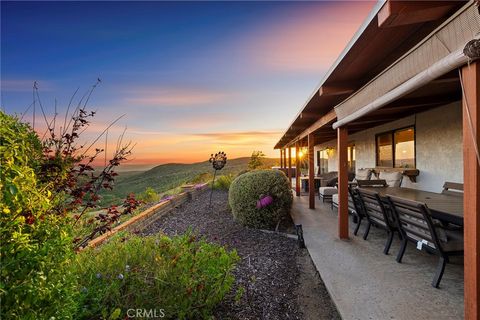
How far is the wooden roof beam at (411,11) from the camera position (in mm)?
2297

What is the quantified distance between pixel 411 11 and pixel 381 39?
0.85 meters

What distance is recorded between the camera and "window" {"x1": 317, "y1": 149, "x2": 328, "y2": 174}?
62.3 feet

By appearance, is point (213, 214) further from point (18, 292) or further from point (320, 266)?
point (18, 292)

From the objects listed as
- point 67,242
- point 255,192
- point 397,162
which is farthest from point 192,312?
point 397,162

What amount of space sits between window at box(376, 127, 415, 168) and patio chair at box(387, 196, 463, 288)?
4780 mm

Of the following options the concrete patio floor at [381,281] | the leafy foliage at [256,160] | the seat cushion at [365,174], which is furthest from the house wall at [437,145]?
the leafy foliage at [256,160]

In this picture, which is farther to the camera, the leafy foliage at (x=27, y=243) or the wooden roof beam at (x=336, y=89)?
the wooden roof beam at (x=336, y=89)

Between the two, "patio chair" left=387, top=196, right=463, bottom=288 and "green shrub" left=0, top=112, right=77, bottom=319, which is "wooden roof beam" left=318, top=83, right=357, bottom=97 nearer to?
"patio chair" left=387, top=196, right=463, bottom=288

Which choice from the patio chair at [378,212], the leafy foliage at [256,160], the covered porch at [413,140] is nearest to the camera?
the covered porch at [413,140]

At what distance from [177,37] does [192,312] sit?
218 inches

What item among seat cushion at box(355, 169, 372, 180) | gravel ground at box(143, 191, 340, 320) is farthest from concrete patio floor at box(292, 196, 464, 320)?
seat cushion at box(355, 169, 372, 180)

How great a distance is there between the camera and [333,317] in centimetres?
277

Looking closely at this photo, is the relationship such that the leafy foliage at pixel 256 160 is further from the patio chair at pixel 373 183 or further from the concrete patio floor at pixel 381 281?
the concrete patio floor at pixel 381 281

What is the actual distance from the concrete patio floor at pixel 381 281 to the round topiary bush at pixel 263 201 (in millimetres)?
1003
